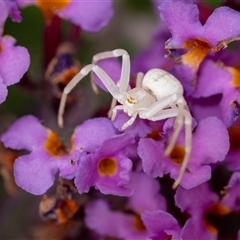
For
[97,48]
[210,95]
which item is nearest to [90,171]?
[210,95]

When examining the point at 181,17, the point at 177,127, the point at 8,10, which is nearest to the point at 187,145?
the point at 177,127

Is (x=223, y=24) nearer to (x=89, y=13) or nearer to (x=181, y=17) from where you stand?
(x=181, y=17)

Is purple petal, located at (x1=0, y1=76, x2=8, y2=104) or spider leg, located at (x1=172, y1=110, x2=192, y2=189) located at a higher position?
purple petal, located at (x1=0, y1=76, x2=8, y2=104)

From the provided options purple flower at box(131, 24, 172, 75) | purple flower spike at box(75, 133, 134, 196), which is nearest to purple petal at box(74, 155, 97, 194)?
purple flower spike at box(75, 133, 134, 196)

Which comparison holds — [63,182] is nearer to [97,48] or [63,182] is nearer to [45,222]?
[45,222]

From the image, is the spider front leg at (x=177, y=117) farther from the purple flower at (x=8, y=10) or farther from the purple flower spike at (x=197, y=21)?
the purple flower at (x=8, y=10)

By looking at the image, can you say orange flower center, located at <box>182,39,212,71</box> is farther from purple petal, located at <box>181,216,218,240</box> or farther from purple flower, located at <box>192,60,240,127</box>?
purple petal, located at <box>181,216,218,240</box>
